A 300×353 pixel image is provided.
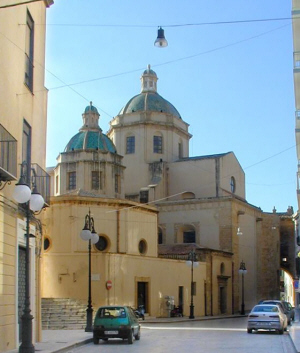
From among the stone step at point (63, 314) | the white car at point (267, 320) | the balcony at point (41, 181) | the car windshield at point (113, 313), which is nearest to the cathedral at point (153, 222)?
the stone step at point (63, 314)

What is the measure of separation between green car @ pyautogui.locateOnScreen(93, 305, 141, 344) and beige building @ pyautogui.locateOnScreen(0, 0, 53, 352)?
2291 mm

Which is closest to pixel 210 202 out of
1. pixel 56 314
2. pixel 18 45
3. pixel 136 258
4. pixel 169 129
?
pixel 169 129

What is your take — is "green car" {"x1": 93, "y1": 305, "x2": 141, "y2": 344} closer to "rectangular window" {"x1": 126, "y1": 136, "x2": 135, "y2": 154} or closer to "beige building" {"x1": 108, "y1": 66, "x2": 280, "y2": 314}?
"beige building" {"x1": 108, "y1": 66, "x2": 280, "y2": 314}

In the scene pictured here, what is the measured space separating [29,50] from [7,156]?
5.54 metres

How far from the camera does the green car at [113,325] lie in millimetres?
21906

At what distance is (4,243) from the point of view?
16.6 m

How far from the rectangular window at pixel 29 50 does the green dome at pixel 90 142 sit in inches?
1236

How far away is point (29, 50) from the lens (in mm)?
19812

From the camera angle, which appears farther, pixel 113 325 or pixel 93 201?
pixel 93 201

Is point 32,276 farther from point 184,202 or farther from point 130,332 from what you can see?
point 184,202

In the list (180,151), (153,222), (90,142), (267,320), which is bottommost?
(267,320)

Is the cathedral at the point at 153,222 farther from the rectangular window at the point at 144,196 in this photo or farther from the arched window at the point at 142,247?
the rectangular window at the point at 144,196

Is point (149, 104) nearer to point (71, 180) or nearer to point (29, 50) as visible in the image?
point (71, 180)

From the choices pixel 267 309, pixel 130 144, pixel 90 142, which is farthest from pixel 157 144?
pixel 267 309
